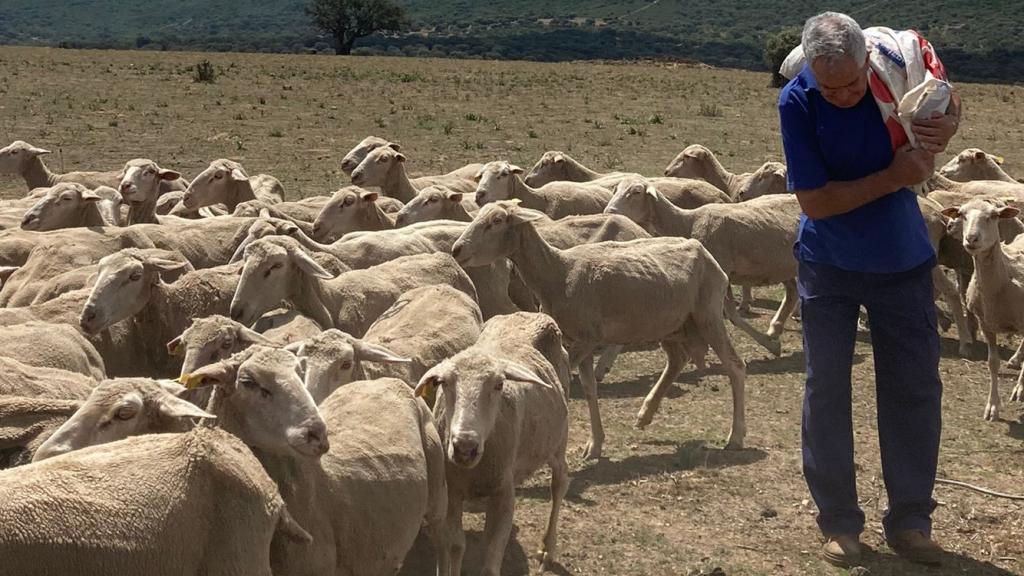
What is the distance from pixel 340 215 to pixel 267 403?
655cm

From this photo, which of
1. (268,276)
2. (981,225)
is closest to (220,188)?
(268,276)

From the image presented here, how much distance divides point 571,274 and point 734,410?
1507 millimetres

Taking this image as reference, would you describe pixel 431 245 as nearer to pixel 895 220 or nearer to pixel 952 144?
pixel 895 220

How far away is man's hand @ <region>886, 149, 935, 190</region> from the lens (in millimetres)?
6223

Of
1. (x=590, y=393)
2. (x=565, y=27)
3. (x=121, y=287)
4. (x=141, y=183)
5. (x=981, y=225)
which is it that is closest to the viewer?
(x=121, y=287)

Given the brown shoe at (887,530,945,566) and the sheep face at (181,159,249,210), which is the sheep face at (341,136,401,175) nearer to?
the sheep face at (181,159,249,210)

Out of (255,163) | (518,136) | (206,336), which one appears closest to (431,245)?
(206,336)

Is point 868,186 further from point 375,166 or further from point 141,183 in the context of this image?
point 375,166

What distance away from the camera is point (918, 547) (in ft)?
21.8

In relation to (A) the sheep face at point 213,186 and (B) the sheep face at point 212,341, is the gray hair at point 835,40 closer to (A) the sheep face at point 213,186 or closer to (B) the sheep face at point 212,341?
(B) the sheep face at point 212,341

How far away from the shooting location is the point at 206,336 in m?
6.85

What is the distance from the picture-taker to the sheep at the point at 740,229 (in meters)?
12.2

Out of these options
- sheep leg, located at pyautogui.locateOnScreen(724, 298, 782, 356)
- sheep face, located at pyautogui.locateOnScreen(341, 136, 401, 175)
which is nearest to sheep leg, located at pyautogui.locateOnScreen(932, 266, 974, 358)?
sheep leg, located at pyautogui.locateOnScreen(724, 298, 782, 356)

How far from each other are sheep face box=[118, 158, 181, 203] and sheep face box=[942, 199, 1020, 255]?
7235mm
